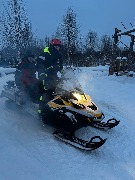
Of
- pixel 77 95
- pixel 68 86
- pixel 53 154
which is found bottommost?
pixel 53 154

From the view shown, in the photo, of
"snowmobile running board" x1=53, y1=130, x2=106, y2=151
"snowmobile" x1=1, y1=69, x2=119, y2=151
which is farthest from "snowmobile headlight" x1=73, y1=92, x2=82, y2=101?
"snowmobile running board" x1=53, y1=130, x2=106, y2=151

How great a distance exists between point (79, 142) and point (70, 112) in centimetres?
64

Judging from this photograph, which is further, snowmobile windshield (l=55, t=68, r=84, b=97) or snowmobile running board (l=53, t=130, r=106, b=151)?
snowmobile windshield (l=55, t=68, r=84, b=97)

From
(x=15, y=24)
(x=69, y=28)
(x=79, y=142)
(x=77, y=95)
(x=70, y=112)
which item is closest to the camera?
(x=79, y=142)

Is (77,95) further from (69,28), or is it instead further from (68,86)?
(69,28)

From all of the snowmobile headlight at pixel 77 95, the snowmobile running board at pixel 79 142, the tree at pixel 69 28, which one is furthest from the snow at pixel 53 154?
the tree at pixel 69 28

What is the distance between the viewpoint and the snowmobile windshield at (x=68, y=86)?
612 cm

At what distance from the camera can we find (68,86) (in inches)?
245

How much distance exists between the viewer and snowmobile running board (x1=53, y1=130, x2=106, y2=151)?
207 inches

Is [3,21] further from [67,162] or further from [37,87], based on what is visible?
[67,162]

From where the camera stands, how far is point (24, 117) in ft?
23.1

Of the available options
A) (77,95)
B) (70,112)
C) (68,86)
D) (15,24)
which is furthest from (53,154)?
(15,24)

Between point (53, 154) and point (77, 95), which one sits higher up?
point (77, 95)

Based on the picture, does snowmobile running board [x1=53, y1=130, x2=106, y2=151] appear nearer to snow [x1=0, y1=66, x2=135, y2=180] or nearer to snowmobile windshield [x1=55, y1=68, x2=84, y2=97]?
snow [x1=0, y1=66, x2=135, y2=180]
